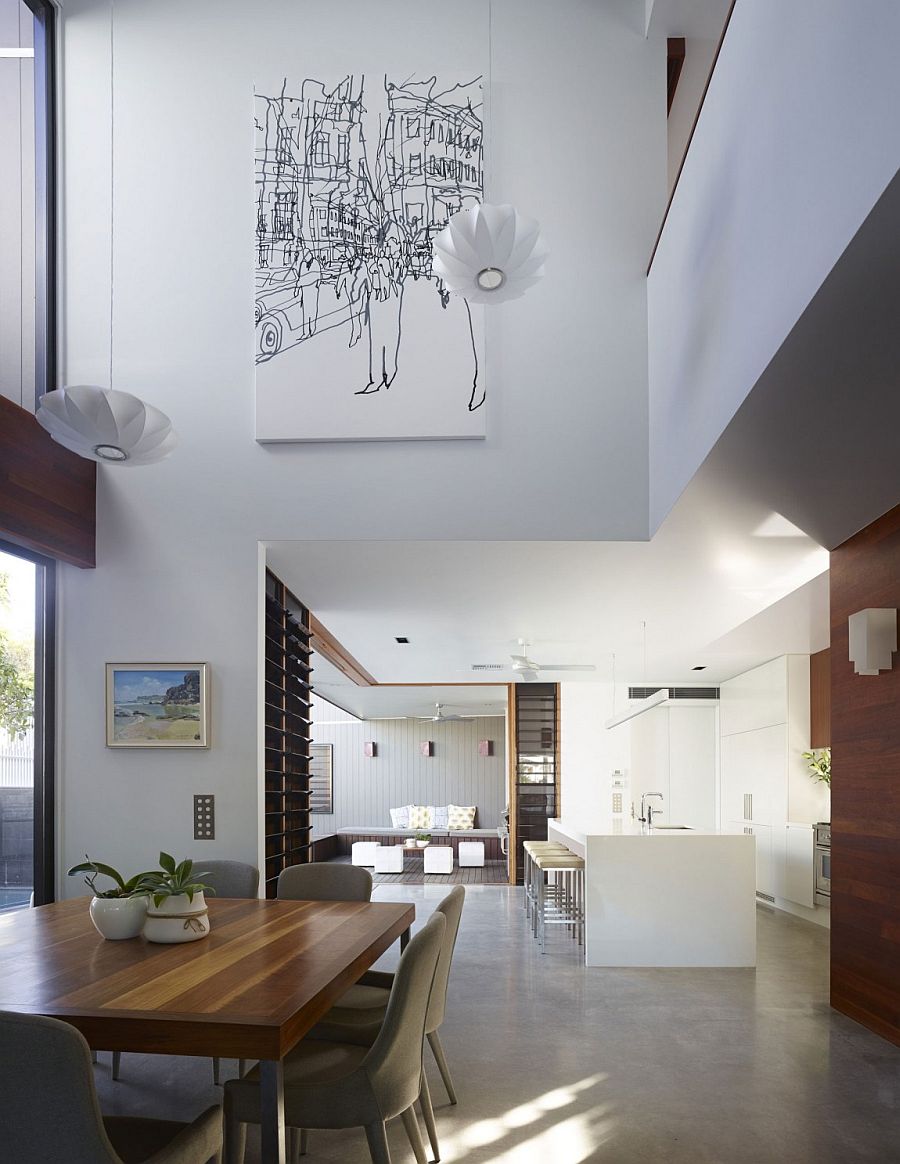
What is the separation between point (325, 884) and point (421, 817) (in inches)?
472

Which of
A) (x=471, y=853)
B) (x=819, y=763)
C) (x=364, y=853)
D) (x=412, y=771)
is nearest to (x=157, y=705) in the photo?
(x=819, y=763)

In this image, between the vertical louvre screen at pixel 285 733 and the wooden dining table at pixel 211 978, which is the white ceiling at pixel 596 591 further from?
the wooden dining table at pixel 211 978

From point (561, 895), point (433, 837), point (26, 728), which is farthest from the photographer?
point (433, 837)

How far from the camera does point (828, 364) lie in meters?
2.64

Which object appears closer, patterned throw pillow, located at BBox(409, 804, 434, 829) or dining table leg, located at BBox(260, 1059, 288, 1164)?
dining table leg, located at BBox(260, 1059, 288, 1164)

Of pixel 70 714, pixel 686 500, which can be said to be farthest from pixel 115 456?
pixel 686 500

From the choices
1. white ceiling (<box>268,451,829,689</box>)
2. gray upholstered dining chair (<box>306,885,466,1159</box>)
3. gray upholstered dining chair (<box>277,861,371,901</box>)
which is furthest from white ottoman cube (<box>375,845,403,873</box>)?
gray upholstered dining chair (<box>306,885,466,1159</box>)

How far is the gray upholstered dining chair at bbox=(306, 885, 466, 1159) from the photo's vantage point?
10.3 ft

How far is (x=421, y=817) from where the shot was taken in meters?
15.9

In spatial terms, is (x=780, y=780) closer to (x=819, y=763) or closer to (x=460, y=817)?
(x=819, y=763)

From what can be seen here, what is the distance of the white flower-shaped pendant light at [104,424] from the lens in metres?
3.42

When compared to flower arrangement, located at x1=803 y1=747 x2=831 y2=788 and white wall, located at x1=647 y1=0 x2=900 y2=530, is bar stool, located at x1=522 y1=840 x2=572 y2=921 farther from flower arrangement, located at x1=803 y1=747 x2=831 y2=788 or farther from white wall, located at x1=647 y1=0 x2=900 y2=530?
white wall, located at x1=647 y1=0 x2=900 y2=530

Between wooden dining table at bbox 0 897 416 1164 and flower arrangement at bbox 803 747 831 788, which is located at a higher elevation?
wooden dining table at bbox 0 897 416 1164

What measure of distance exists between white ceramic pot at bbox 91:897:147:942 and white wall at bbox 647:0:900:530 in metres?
2.47
